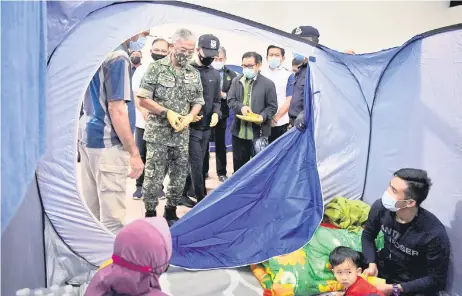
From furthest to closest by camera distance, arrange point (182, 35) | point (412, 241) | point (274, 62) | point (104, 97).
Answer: point (274, 62) < point (182, 35) < point (104, 97) < point (412, 241)

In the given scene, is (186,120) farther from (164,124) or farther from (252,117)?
(252,117)

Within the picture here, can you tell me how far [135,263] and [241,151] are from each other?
6.82 ft

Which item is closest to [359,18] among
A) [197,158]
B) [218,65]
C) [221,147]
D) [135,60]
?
[218,65]

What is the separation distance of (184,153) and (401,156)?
1.14 meters

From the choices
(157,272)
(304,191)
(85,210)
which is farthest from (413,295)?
(85,210)

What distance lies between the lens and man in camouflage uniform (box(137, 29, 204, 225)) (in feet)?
8.11

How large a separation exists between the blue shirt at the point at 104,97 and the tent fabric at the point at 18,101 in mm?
750

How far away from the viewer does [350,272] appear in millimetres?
1896

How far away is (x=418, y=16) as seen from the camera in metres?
5.24

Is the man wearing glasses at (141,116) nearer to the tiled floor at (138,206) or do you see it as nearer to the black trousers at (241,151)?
the tiled floor at (138,206)

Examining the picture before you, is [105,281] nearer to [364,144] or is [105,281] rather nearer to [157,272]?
[157,272]

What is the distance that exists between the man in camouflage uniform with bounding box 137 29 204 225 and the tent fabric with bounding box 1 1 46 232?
4.01 ft

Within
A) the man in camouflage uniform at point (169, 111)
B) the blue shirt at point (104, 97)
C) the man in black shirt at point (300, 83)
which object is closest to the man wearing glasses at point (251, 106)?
the man in black shirt at point (300, 83)

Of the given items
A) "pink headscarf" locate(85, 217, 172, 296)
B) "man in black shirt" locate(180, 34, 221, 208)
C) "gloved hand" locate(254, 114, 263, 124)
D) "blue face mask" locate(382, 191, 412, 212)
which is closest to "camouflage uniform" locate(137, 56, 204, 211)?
"man in black shirt" locate(180, 34, 221, 208)
